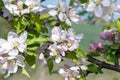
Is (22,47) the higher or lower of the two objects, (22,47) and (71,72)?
the higher

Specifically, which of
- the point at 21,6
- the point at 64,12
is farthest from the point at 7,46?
the point at 64,12

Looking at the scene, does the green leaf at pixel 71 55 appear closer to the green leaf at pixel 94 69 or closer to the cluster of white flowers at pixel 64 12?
the cluster of white flowers at pixel 64 12

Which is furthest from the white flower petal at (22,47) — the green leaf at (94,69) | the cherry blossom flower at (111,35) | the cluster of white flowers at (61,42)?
the cherry blossom flower at (111,35)

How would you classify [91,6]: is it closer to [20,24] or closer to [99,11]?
[99,11]

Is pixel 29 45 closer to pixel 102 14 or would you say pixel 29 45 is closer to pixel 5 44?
pixel 5 44

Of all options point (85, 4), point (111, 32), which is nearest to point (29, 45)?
point (85, 4)

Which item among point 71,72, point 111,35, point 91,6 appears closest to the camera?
point 91,6

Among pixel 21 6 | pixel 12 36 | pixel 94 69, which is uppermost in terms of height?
pixel 21 6

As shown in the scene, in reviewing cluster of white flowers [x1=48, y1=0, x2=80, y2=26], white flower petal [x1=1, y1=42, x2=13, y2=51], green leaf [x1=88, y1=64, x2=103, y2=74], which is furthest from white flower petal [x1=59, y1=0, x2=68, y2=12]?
green leaf [x1=88, y1=64, x2=103, y2=74]

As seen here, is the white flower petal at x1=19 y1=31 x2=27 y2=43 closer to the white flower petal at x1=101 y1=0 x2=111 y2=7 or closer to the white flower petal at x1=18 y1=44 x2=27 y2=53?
the white flower petal at x1=18 y1=44 x2=27 y2=53
